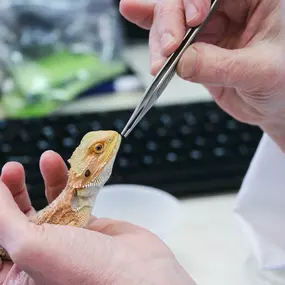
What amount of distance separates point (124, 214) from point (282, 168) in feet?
0.74

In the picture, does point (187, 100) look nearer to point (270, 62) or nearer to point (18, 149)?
point (18, 149)

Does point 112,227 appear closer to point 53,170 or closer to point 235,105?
point 53,170

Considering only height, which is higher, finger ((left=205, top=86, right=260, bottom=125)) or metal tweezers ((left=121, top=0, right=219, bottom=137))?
metal tweezers ((left=121, top=0, right=219, bottom=137))

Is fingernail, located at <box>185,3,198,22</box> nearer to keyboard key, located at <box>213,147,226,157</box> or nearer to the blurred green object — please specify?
keyboard key, located at <box>213,147,226,157</box>

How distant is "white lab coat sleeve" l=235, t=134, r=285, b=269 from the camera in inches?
30.0

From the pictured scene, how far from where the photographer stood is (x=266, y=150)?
0.81 meters

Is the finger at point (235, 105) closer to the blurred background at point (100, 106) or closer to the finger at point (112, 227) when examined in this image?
the blurred background at point (100, 106)

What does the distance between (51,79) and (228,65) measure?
0.59 m

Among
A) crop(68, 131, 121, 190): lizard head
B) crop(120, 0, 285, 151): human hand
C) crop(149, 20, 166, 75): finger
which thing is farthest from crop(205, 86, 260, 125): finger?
crop(68, 131, 121, 190): lizard head

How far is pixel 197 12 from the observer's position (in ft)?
2.10

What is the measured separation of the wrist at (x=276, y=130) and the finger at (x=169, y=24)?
18 centimetres

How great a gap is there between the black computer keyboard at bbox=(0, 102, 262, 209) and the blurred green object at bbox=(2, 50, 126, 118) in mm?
91

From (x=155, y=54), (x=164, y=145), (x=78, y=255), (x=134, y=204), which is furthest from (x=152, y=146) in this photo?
(x=78, y=255)

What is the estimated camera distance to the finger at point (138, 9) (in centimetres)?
76
